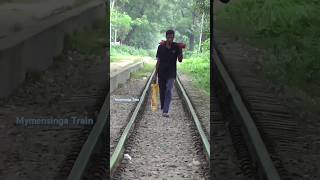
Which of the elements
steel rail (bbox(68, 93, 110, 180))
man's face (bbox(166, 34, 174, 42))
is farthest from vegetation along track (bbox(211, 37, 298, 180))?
steel rail (bbox(68, 93, 110, 180))

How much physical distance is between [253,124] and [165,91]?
4.15 metres

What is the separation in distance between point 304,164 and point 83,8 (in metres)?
9.50

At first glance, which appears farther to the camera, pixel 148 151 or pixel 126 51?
pixel 126 51

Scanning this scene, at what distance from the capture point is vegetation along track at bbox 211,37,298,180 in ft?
19.0

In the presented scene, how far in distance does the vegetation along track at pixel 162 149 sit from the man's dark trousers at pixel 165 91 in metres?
0.28

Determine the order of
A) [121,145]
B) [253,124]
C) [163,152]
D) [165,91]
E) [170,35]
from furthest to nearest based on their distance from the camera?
[165,91] → [170,35] → [163,152] → [121,145] → [253,124]

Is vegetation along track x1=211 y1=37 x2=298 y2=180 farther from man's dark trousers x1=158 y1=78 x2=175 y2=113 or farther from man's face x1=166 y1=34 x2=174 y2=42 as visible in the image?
man's face x1=166 y1=34 x2=174 y2=42

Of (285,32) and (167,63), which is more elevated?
(285,32)

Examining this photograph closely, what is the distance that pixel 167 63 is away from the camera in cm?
1014

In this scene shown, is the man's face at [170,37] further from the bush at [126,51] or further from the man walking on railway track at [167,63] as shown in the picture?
the bush at [126,51]

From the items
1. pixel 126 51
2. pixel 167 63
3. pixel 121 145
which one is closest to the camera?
pixel 121 145

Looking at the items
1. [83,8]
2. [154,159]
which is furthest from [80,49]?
[154,159]

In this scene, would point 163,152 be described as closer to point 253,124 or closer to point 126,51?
point 253,124

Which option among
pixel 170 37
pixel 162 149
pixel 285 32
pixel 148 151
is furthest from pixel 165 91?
pixel 285 32
